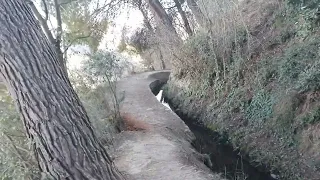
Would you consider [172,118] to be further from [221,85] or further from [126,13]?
[126,13]

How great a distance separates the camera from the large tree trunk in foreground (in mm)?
4258

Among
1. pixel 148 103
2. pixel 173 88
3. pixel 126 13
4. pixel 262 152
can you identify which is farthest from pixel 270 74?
pixel 126 13

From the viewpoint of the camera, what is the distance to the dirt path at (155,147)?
6.90 meters

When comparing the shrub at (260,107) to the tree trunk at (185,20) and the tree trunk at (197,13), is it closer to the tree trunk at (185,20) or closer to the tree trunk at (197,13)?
the tree trunk at (197,13)

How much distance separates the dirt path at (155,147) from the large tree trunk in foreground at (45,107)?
2515 mm

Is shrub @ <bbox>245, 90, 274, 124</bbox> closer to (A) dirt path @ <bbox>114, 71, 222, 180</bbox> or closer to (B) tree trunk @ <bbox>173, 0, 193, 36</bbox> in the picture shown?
(A) dirt path @ <bbox>114, 71, 222, 180</bbox>

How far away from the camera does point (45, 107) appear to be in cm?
430

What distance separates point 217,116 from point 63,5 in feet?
20.5

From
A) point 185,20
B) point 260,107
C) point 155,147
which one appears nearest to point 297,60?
point 260,107

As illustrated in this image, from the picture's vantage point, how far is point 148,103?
45.2ft

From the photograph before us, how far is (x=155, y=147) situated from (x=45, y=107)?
444 centimetres

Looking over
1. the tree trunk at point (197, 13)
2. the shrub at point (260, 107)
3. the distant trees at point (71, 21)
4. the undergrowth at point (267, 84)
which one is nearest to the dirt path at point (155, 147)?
the undergrowth at point (267, 84)

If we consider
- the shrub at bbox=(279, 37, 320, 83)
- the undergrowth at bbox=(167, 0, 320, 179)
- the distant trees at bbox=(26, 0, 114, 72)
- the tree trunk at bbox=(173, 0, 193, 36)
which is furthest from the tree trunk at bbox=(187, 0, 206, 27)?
the shrub at bbox=(279, 37, 320, 83)

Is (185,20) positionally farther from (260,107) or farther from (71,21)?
(260,107)
